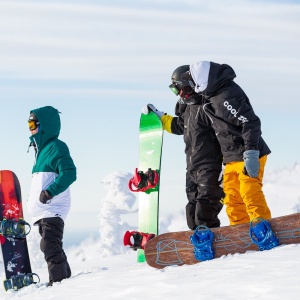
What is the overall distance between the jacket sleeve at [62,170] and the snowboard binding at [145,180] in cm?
104

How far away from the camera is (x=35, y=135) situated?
8.09 metres

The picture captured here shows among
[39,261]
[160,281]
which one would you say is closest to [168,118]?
[160,281]

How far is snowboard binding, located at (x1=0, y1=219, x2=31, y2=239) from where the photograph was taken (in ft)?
28.5

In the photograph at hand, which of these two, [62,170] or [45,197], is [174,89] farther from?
[45,197]

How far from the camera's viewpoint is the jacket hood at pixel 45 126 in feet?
26.4

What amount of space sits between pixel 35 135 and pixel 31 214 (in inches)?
39.2

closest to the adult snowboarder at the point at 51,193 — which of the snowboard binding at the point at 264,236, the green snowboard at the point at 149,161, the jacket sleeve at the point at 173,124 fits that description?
the green snowboard at the point at 149,161

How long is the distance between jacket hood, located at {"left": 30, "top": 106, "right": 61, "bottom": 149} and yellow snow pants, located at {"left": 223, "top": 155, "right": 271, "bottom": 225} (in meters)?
2.32

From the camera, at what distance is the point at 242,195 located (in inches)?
271

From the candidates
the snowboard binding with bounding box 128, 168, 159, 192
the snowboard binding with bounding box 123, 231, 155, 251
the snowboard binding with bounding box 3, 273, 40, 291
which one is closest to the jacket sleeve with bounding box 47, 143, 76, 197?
the snowboard binding with bounding box 128, 168, 159, 192

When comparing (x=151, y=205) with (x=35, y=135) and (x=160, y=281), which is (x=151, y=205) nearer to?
(x=35, y=135)

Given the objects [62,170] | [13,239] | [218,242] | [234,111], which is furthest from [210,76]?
[13,239]

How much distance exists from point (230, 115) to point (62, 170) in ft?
7.14

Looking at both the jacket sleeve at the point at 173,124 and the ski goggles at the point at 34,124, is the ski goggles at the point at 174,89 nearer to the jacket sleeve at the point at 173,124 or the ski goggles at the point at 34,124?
the jacket sleeve at the point at 173,124
